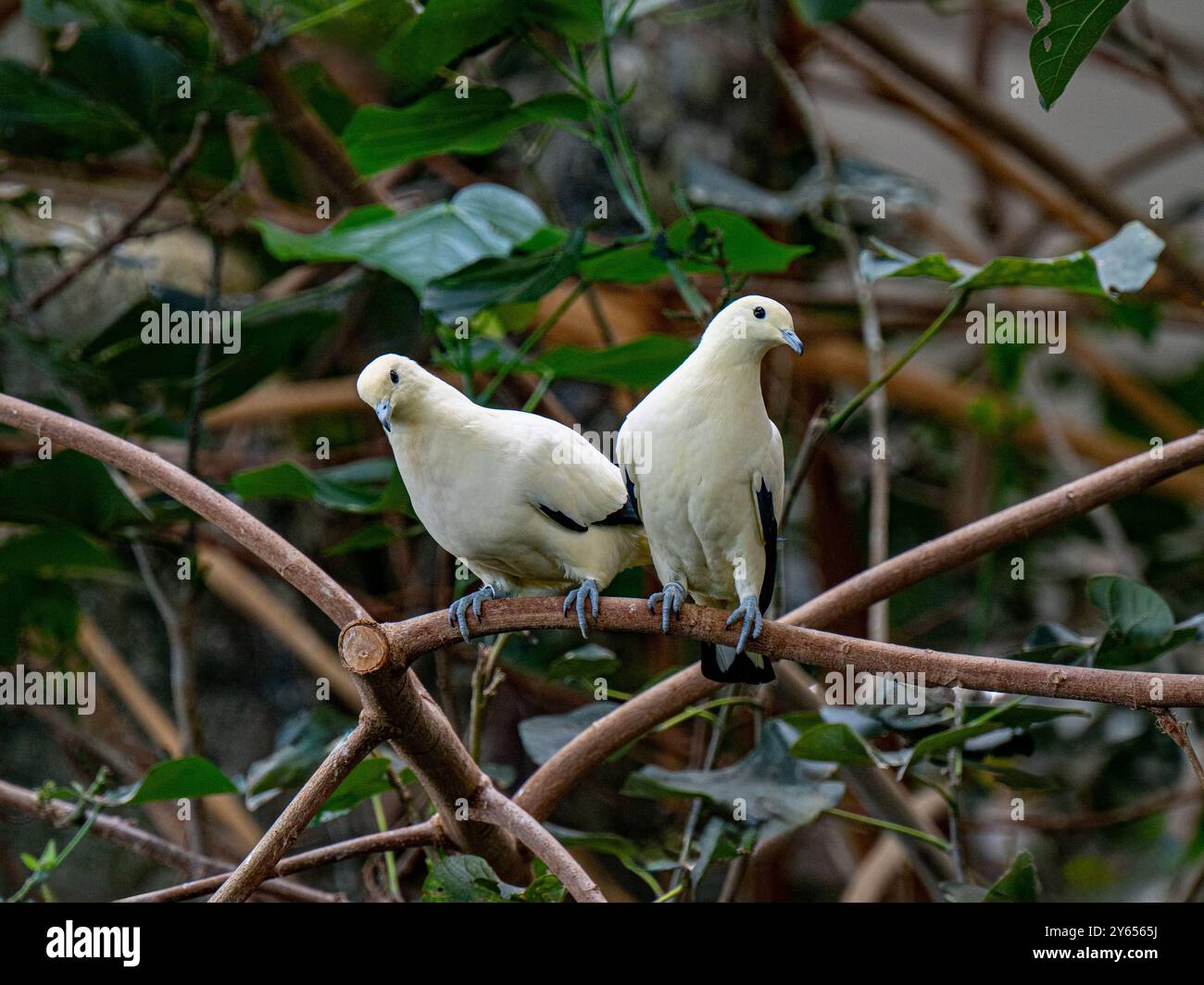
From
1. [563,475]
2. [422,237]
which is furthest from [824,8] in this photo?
[563,475]

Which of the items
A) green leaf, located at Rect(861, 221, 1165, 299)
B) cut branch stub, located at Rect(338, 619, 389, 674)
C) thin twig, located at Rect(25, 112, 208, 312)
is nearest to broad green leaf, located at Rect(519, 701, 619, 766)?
cut branch stub, located at Rect(338, 619, 389, 674)

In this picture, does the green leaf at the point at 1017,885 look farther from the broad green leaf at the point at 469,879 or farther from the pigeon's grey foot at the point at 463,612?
the pigeon's grey foot at the point at 463,612

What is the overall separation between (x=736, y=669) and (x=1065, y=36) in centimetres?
58

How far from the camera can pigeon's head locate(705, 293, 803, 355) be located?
0.84 m

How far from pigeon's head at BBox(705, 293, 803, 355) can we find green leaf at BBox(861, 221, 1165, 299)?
35 centimetres

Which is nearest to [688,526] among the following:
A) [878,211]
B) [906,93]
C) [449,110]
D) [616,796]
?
[449,110]

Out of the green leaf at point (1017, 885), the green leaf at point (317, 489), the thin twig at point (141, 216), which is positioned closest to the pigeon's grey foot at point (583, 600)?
the green leaf at point (317, 489)

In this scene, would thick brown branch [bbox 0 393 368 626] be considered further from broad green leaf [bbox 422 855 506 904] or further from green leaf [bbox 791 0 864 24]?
green leaf [bbox 791 0 864 24]

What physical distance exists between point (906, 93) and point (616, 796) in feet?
6.05

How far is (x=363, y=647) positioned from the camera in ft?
2.86

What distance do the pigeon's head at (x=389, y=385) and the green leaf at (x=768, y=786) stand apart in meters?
0.60

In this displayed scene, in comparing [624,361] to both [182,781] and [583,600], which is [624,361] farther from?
[182,781]

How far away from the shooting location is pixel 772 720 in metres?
1.39
